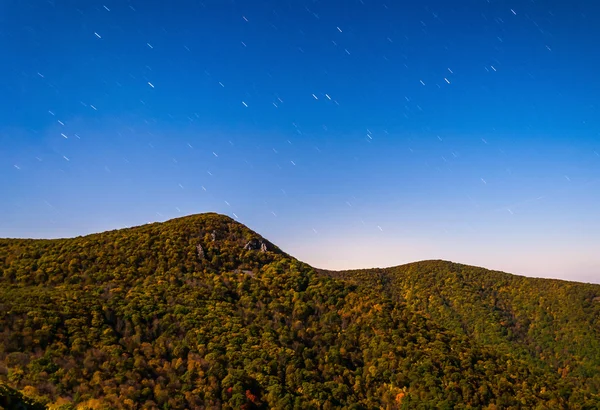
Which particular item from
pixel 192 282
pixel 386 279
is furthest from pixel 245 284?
pixel 386 279

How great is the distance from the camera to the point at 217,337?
51.4m

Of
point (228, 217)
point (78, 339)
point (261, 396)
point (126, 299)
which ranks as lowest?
point (261, 396)

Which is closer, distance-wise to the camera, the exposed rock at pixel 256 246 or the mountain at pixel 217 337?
the mountain at pixel 217 337

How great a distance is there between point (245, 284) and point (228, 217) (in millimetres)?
26905

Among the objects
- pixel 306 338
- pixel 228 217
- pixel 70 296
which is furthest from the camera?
pixel 228 217

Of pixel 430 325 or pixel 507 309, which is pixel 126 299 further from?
pixel 507 309

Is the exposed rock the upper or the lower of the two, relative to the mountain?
upper

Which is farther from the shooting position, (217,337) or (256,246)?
(256,246)

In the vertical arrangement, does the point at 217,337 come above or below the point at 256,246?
below

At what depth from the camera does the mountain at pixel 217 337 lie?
4038 cm

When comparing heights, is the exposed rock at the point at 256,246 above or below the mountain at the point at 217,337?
above

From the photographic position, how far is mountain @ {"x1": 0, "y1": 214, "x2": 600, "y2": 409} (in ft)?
132

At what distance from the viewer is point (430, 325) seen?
6631 cm

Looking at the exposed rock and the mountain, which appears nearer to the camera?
the mountain
